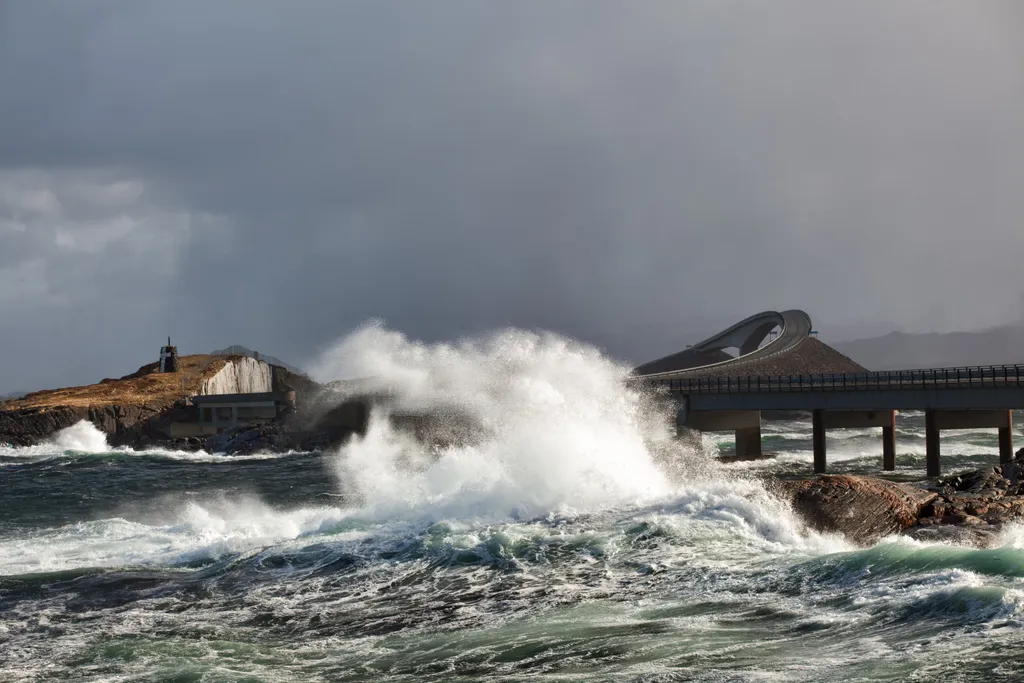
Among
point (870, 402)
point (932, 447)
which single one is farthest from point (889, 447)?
point (932, 447)

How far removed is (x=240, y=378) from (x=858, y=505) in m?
98.9

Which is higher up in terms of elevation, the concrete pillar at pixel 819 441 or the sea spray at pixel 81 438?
the sea spray at pixel 81 438

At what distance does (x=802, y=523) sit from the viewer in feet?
76.4

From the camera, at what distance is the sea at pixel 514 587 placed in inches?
627

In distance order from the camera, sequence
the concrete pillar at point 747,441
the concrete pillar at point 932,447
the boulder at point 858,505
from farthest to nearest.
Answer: the concrete pillar at point 747,441 → the concrete pillar at point 932,447 → the boulder at point 858,505

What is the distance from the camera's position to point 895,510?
23578 mm

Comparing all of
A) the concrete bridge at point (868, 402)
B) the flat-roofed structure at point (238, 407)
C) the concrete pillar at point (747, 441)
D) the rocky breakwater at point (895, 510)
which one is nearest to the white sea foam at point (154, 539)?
the rocky breakwater at point (895, 510)

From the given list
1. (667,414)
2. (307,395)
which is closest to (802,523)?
(667,414)

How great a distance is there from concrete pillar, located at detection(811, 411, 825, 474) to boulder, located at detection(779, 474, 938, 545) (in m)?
33.1

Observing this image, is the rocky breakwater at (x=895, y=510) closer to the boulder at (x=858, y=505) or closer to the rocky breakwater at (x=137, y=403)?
the boulder at (x=858, y=505)

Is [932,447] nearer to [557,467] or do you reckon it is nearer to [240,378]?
[557,467]

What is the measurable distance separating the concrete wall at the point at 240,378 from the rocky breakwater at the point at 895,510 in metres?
86.8

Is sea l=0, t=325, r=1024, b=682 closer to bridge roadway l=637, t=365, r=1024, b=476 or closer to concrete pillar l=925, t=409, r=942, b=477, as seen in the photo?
concrete pillar l=925, t=409, r=942, b=477

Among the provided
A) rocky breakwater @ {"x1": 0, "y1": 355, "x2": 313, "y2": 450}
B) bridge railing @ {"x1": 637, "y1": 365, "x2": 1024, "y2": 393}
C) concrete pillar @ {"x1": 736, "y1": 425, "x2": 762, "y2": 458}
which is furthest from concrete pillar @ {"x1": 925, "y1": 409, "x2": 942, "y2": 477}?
rocky breakwater @ {"x1": 0, "y1": 355, "x2": 313, "y2": 450}
